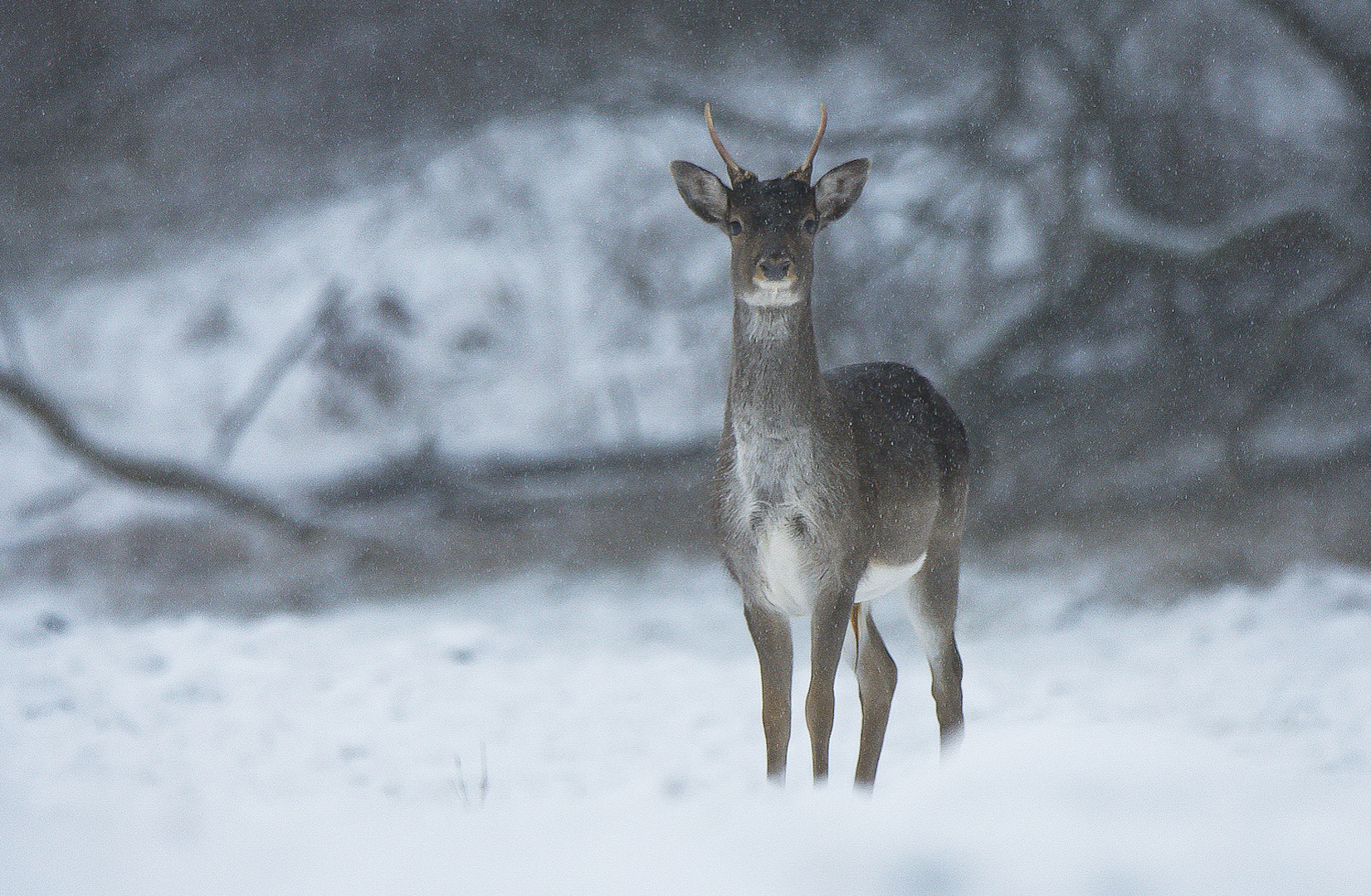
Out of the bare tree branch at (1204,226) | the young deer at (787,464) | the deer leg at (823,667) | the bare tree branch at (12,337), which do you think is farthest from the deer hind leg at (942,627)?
the bare tree branch at (12,337)

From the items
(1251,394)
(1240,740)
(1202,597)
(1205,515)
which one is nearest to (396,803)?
(1240,740)

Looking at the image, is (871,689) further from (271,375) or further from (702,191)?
(271,375)

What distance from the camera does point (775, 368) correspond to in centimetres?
356

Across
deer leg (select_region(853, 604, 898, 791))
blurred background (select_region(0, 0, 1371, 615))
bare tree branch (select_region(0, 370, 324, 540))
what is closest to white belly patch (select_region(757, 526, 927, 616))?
deer leg (select_region(853, 604, 898, 791))

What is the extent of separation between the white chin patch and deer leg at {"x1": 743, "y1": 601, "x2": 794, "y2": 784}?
0.75 m

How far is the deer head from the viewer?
3463mm

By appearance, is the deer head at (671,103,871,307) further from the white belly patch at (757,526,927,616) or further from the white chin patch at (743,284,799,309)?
the white belly patch at (757,526,927,616)

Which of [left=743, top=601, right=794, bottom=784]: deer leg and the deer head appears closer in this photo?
the deer head

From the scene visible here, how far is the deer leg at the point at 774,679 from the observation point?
3602 mm

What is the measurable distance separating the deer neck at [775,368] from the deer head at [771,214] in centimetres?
5

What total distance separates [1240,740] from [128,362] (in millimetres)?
5481

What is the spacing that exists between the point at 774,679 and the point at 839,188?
1.28m

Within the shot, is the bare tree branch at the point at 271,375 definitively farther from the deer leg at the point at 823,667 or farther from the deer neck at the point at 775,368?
the deer leg at the point at 823,667

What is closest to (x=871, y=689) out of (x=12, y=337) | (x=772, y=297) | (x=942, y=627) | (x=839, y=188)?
(x=942, y=627)
